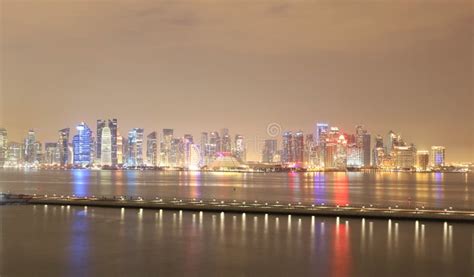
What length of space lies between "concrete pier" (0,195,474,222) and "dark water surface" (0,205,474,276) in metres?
0.82

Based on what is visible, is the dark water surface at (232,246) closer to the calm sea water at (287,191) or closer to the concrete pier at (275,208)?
the concrete pier at (275,208)

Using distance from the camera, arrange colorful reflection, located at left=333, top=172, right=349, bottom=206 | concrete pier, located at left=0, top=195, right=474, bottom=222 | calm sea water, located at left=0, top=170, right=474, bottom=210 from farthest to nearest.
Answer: calm sea water, located at left=0, top=170, right=474, bottom=210, colorful reflection, located at left=333, top=172, right=349, bottom=206, concrete pier, located at left=0, top=195, right=474, bottom=222

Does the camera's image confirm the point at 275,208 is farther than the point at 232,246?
Yes

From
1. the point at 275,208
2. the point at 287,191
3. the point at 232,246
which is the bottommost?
the point at 287,191

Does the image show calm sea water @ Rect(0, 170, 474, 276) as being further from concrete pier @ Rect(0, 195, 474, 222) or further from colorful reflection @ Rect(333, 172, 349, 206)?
colorful reflection @ Rect(333, 172, 349, 206)

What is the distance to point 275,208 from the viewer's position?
36.0 metres

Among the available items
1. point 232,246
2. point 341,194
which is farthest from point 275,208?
point 341,194

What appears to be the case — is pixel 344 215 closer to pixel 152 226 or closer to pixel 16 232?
pixel 152 226

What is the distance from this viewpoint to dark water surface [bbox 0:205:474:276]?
21672mm

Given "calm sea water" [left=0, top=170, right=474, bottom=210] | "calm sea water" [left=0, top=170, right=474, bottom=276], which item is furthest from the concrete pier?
"calm sea water" [left=0, top=170, right=474, bottom=210]

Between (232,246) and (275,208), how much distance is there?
33.4 ft

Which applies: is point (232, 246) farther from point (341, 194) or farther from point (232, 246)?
point (341, 194)

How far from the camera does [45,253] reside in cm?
2481

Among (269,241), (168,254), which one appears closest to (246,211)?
(269,241)
